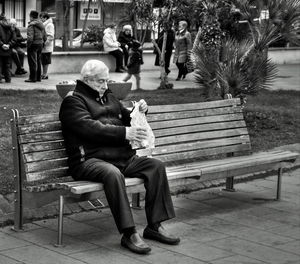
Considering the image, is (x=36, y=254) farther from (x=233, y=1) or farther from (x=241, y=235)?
(x=233, y=1)

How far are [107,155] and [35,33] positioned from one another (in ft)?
42.7


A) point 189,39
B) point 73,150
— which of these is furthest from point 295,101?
point 73,150

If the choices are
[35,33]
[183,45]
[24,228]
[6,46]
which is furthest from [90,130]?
[183,45]

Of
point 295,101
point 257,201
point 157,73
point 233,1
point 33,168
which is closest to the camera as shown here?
point 33,168

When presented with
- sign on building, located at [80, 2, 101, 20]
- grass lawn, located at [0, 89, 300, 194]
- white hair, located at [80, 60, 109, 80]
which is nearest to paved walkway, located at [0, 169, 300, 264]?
grass lawn, located at [0, 89, 300, 194]

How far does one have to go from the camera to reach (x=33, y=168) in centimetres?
641

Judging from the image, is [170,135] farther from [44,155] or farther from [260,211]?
[44,155]

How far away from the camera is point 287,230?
7105 mm

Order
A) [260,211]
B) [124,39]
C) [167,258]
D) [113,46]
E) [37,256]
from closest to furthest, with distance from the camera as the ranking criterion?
1. [37,256]
2. [167,258]
3. [260,211]
4. [113,46]
5. [124,39]

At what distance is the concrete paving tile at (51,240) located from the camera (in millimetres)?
6148

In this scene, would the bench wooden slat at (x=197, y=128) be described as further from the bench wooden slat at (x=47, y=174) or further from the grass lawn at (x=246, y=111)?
the grass lawn at (x=246, y=111)

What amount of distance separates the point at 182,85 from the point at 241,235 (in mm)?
13339

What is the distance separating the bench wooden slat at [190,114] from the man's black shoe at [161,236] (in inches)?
52.6

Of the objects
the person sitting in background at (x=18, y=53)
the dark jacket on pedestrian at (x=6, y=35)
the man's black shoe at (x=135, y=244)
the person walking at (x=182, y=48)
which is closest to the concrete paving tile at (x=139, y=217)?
the man's black shoe at (x=135, y=244)
